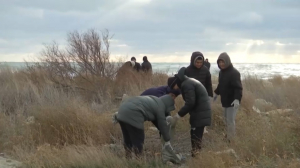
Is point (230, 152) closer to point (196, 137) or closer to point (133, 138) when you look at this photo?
point (196, 137)

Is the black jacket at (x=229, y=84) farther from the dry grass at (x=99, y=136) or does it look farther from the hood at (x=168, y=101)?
the hood at (x=168, y=101)

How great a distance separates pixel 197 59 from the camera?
632 centimetres

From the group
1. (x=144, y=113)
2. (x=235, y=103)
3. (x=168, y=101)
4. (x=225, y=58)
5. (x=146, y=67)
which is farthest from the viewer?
(x=146, y=67)

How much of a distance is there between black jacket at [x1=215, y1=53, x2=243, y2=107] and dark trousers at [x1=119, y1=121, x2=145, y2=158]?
1773 mm

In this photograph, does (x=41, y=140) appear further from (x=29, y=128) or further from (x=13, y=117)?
(x=13, y=117)

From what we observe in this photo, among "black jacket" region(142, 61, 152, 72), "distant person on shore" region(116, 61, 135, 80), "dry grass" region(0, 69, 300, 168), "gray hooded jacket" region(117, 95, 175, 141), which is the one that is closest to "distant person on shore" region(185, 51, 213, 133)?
"dry grass" region(0, 69, 300, 168)

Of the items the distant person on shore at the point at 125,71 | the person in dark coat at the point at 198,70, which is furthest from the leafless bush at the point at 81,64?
the person in dark coat at the point at 198,70

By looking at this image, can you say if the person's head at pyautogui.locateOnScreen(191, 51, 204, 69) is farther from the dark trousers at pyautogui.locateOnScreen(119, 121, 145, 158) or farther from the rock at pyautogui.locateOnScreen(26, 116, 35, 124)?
the rock at pyautogui.locateOnScreen(26, 116, 35, 124)

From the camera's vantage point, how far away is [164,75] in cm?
1331

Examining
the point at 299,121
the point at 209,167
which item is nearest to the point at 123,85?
the point at 299,121

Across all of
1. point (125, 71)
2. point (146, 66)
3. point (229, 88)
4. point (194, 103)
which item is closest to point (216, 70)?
point (146, 66)

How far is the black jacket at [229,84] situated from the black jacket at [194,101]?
96 centimetres

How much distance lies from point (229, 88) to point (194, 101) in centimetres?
128

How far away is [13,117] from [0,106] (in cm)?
97
